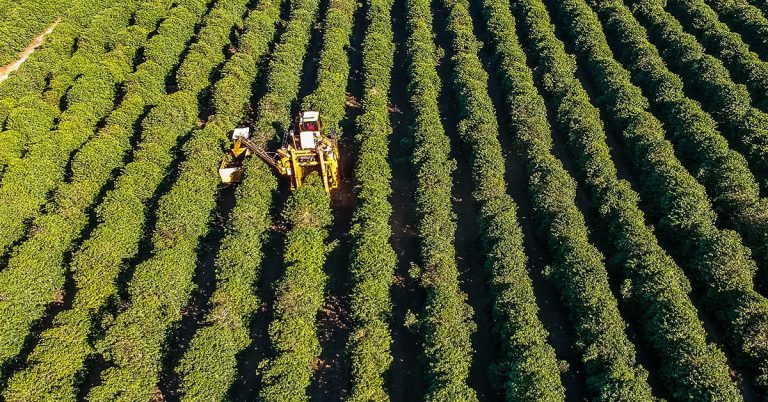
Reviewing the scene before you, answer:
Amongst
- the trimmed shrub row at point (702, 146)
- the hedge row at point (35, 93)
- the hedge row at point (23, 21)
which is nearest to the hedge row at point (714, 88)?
the trimmed shrub row at point (702, 146)

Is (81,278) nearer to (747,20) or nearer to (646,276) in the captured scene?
(646,276)

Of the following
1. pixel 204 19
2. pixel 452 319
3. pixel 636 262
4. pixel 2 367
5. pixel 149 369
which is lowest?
pixel 204 19

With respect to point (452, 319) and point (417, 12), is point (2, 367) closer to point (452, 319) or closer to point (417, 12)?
point (452, 319)

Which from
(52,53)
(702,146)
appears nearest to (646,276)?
(702,146)

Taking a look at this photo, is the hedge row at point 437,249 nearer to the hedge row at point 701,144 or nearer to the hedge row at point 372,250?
the hedge row at point 372,250

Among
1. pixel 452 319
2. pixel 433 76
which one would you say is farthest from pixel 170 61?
pixel 452 319

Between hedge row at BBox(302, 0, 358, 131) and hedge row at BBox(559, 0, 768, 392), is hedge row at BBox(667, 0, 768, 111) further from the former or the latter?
hedge row at BBox(302, 0, 358, 131)
